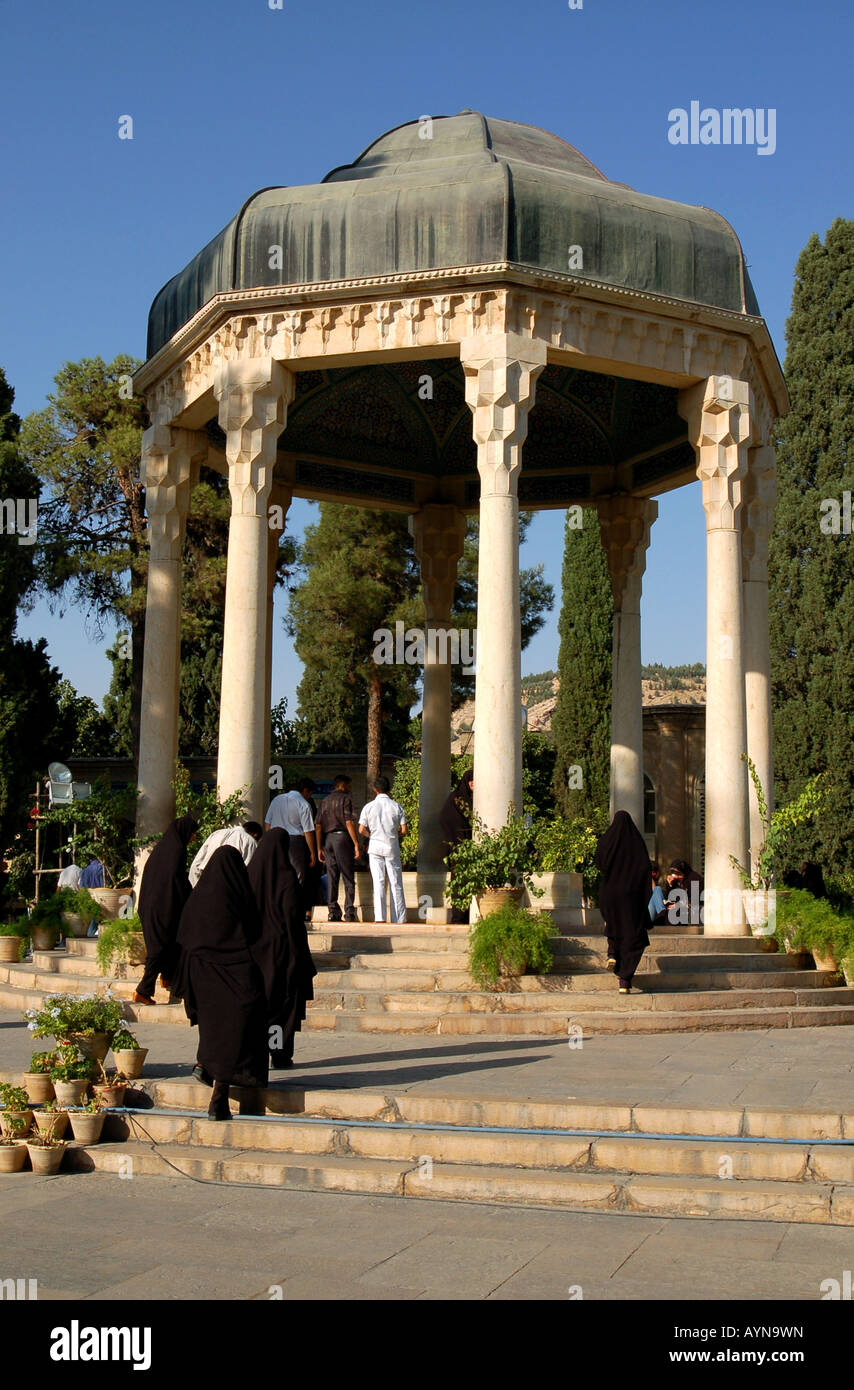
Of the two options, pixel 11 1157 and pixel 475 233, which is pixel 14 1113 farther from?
pixel 475 233

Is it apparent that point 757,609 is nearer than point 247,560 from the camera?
No

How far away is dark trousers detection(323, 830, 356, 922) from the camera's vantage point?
1532 centimetres

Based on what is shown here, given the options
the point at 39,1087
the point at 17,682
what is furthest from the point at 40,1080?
the point at 17,682

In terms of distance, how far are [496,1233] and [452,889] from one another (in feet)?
20.6

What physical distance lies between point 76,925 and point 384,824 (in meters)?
3.72

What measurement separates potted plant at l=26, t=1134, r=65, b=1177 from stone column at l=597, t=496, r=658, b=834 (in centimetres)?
1148

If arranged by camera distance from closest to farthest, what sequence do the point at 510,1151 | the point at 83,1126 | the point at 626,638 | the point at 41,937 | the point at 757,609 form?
the point at 510,1151 → the point at 83,1126 → the point at 41,937 → the point at 757,609 → the point at 626,638

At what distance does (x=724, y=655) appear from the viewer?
44.8ft

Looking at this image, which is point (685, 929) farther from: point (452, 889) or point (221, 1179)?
point (221, 1179)

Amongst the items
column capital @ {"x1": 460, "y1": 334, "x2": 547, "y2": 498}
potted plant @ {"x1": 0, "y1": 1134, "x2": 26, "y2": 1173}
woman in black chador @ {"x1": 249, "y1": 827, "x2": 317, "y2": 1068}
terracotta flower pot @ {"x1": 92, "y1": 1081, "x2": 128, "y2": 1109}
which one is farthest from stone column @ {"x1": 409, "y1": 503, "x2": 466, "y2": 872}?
potted plant @ {"x1": 0, "y1": 1134, "x2": 26, "y2": 1173}

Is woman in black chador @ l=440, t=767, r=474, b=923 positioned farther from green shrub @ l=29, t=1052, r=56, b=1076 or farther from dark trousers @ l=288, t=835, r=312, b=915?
green shrub @ l=29, t=1052, r=56, b=1076

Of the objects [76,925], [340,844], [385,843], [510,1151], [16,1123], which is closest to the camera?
[510,1151]

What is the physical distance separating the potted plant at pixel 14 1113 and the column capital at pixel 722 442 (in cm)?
947

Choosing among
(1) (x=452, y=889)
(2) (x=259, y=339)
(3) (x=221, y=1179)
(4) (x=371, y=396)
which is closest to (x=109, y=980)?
(1) (x=452, y=889)
